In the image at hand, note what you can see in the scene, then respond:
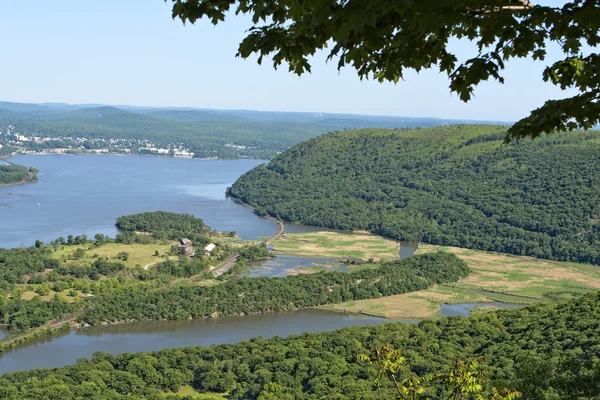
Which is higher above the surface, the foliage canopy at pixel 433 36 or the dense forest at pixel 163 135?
the foliage canopy at pixel 433 36

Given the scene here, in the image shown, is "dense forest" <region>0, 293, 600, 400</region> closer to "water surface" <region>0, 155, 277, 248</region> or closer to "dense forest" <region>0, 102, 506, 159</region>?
"water surface" <region>0, 155, 277, 248</region>

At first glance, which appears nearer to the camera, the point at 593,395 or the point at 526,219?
the point at 593,395

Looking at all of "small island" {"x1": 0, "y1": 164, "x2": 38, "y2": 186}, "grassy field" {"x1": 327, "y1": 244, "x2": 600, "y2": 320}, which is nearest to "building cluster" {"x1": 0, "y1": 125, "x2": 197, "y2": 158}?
"small island" {"x1": 0, "y1": 164, "x2": 38, "y2": 186}

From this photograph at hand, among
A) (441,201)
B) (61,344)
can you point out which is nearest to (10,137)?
(441,201)

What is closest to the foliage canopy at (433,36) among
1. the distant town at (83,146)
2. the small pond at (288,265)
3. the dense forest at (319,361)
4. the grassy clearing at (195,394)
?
the dense forest at (319,361)

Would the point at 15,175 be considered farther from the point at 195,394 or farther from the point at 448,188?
the point at 195,394

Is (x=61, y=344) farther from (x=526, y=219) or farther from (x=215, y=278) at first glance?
(x=526, y=219)

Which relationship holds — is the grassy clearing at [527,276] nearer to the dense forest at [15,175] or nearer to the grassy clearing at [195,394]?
the grassy clearing at [195,394]
